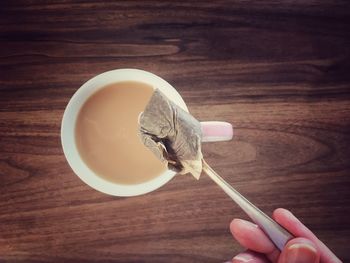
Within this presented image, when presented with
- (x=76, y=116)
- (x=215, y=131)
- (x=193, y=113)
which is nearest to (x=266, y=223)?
(x=215, y=131)

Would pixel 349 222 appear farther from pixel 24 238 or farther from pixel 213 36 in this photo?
pixel 24 238

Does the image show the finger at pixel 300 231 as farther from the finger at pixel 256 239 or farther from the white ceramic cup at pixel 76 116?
the white ceramic cup at pixel 76 116

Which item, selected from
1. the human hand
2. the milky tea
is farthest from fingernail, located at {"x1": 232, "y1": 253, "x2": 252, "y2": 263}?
the milky tea

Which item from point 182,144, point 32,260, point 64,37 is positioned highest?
point 64,37

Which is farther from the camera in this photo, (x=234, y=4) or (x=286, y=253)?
(x=234, y=4)

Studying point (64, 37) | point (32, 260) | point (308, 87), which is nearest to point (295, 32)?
point (308, 87)

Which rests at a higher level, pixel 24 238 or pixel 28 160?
pixel 28 160

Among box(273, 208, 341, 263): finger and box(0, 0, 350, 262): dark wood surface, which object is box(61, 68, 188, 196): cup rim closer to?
Result: box(0, 0, 350, 262): dark wood surface

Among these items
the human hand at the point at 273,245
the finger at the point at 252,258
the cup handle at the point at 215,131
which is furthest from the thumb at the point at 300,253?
the cup handle at the point at 215,131
